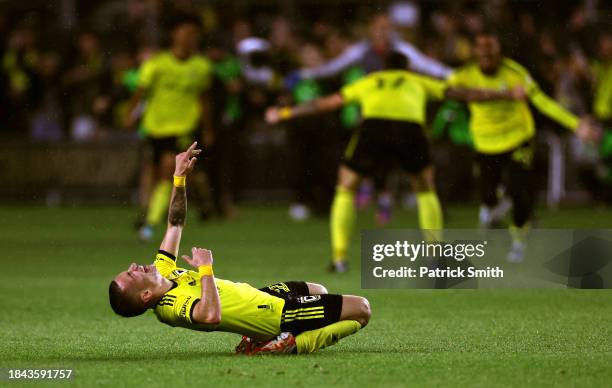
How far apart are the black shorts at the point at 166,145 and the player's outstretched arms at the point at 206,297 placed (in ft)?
32.9

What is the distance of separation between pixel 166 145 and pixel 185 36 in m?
1.41

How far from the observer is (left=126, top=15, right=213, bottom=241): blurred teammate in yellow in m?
17.9

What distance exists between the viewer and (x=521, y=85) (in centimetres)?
1450

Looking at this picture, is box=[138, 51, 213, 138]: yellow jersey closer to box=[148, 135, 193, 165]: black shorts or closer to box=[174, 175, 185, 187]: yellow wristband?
box=[148, 135, 193, 165]: black shorts

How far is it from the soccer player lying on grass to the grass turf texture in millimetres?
153

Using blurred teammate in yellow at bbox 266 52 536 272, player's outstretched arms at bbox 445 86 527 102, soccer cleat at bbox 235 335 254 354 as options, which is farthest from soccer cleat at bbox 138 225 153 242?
soccer cleat at bbox 235 335 254 354

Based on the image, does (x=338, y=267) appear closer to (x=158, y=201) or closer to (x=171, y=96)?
(x=158, y=201)

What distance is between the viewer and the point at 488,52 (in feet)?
48.7

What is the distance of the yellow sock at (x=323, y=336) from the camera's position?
8.68m

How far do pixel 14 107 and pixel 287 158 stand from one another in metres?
5.19

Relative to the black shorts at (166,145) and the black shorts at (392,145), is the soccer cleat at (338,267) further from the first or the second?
the black shorts at (166,145)

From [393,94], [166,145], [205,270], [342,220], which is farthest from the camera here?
[166,145]

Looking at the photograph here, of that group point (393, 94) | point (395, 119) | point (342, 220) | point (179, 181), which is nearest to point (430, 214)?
point (342, 220)

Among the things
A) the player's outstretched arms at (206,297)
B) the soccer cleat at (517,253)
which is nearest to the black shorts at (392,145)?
the soccer cleat at (517,253)
